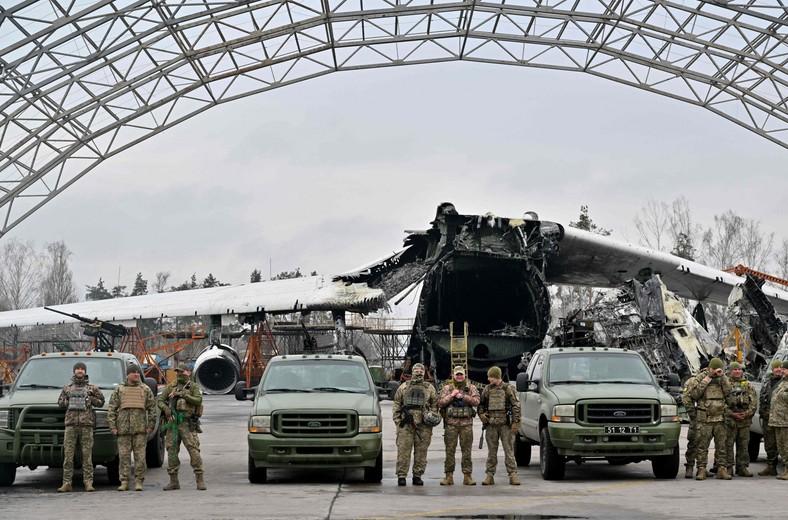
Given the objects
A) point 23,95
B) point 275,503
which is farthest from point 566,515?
point 23,95

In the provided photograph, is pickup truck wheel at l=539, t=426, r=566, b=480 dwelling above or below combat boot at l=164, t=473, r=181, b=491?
above

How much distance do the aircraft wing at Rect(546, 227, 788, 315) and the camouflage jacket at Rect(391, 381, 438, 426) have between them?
21.1 m

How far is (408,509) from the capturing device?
1113cm

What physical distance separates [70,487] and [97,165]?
2215 cm

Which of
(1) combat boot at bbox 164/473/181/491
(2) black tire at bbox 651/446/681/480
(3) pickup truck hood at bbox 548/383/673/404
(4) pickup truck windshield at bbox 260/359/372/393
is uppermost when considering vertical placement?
(4) pickup truck windshield at bbox 260/359/372/393

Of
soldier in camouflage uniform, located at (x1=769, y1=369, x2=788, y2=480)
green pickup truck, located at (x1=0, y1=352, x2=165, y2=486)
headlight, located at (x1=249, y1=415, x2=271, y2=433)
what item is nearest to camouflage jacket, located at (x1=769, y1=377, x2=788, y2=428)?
soldier in camouflage uniform, located at (x1=769, y1=369, x2=788, y2=480)

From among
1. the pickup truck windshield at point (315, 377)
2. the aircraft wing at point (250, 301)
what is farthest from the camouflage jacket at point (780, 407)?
the aircraft wing at point (250, 301)

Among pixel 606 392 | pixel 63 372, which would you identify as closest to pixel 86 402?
pixel 63 372

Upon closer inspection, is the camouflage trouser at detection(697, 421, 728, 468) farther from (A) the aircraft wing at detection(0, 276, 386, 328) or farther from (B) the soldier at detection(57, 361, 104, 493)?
(A) the aircraft wing at detection(0, 276, 386, 328)

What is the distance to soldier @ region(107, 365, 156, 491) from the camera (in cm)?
1356

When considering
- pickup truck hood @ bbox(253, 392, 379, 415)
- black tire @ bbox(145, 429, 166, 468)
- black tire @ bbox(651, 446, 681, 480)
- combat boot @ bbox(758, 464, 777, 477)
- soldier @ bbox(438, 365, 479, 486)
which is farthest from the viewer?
black tire @ bbox(145, 429, 166, 468)

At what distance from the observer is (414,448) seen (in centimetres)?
1401

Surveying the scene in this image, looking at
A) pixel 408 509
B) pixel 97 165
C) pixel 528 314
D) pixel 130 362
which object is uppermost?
pixel 97 165

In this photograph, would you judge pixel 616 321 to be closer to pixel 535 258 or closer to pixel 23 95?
pixel 535 258
